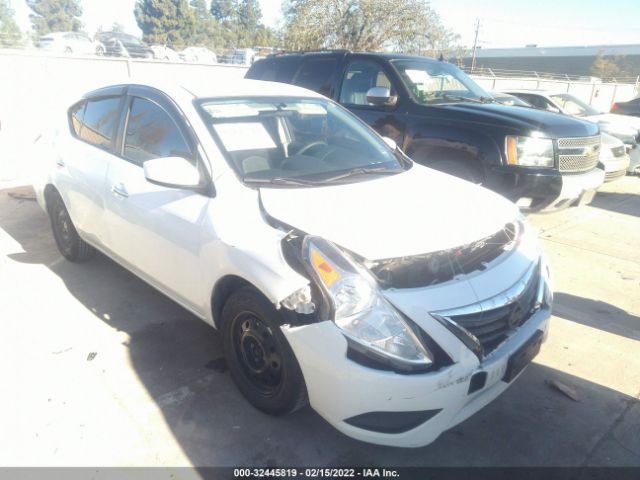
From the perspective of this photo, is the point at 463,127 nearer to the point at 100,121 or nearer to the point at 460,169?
the point at 460,169

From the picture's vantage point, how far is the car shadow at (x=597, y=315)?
3568 millimetres

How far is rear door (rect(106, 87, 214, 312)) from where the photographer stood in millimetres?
2684

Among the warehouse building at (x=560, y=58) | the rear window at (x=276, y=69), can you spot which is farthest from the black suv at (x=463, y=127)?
the warehouse building at (x=560, y=58)

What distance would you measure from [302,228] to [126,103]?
6.74 ft

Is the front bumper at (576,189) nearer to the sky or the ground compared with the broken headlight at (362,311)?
nearer to the ground

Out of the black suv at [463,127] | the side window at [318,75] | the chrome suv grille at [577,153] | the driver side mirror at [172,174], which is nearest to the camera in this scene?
the driver side mirror at [172,174]

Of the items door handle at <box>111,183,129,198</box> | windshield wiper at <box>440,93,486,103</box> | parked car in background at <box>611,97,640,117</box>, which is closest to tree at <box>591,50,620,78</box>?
parked car in background at <box>611,97,640,117</box>

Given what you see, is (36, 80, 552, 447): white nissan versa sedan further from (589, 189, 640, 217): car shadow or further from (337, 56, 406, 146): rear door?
(589, 189, 640, 217): car shadow

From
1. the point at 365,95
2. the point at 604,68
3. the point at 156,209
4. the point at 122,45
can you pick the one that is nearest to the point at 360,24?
the point at 122,45

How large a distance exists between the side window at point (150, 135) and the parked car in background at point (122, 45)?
77.5 feet

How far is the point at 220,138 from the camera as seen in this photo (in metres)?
2.74

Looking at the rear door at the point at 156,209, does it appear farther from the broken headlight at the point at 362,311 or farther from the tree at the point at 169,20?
the tree at the point at 169,20

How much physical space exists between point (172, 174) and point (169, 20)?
76.7 metres

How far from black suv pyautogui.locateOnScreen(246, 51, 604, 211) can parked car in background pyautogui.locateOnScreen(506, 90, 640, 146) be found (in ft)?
14.3
